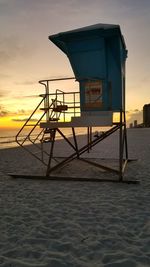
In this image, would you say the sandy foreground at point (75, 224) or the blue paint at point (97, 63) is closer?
the sandy foreground at point (75, 224)

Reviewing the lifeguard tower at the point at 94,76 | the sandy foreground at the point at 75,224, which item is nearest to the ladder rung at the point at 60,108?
the lifeguard tower at the point at 94,76

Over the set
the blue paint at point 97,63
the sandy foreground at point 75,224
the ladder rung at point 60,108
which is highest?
the blue paint at point 97,63

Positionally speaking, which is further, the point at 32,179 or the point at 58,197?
the point at 32,179

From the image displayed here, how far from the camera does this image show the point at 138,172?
36.7 feet

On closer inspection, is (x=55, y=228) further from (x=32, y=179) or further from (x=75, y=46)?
(x=75, y=46)

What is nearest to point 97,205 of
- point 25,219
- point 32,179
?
point 25,219

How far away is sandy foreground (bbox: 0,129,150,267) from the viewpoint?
4.21m

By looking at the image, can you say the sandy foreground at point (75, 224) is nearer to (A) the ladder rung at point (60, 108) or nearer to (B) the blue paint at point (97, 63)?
(A) the ladder rung at point (60, 108)

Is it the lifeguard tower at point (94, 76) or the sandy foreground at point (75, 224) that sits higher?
the lifeguard tower at point (94, 76)

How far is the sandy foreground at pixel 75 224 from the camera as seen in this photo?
166 inches

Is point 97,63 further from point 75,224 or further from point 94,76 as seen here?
point 75,224

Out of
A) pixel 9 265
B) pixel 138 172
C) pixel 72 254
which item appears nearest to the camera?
pixel 9 265

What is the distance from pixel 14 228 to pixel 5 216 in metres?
0.75

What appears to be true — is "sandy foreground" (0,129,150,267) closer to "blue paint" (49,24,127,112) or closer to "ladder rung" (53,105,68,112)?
"ladder rung" (53,105,68,112)
